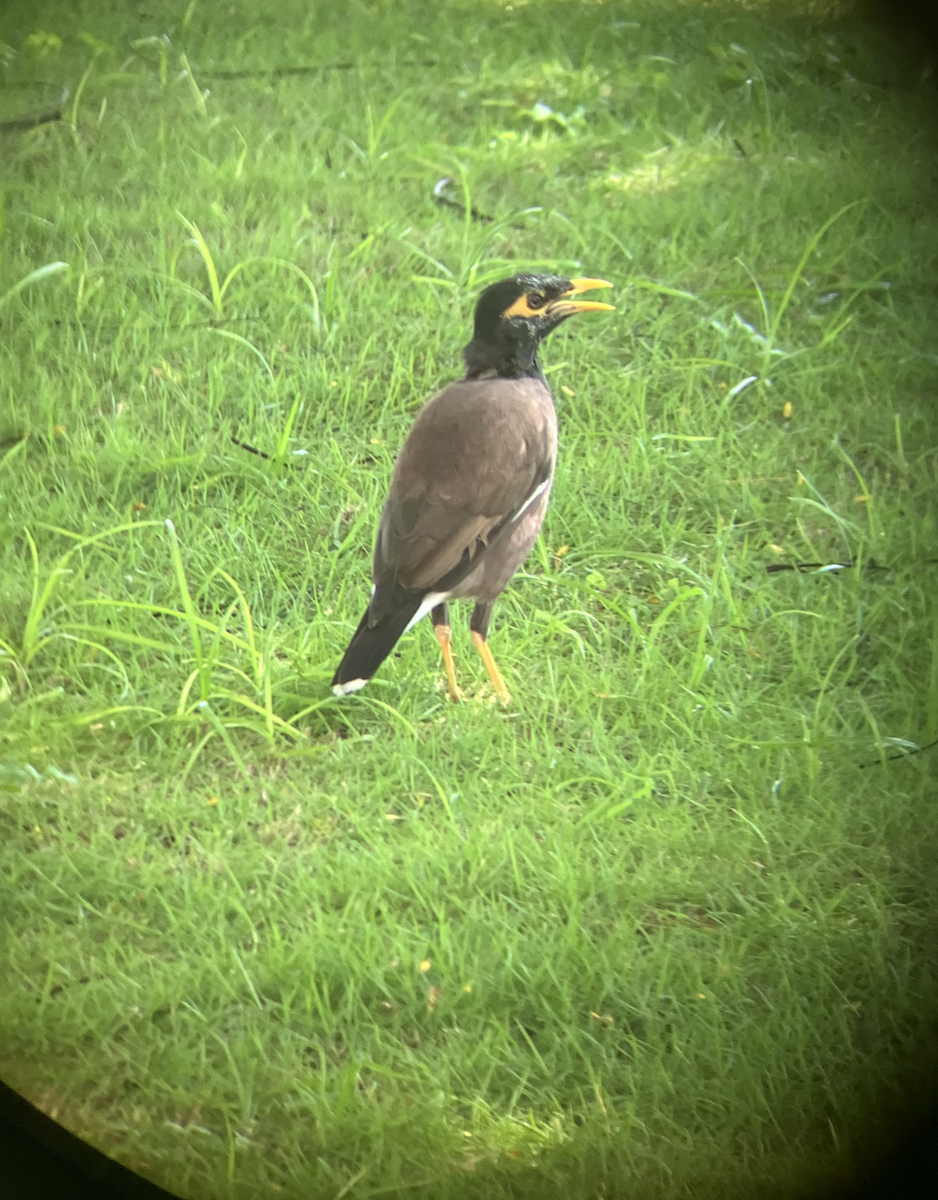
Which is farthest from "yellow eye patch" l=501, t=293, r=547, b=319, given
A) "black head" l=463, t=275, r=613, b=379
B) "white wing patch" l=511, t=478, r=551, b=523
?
"white wing patch" l=511, t=478, r=551, b=523

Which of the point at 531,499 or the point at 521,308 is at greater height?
the point at 521,308

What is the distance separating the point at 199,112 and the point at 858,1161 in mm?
1590

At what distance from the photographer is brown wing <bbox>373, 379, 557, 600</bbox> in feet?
5.00

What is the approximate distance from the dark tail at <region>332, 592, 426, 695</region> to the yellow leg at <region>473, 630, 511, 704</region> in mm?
91

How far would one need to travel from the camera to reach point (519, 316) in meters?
1.55

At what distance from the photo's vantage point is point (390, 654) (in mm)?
1433

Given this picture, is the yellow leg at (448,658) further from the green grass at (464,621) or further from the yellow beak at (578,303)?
the yellow beak at (578,303)

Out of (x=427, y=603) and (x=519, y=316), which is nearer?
(x=427, y=603)

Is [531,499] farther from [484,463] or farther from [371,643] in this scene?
[371,643]

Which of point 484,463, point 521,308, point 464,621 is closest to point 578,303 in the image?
point 521,308

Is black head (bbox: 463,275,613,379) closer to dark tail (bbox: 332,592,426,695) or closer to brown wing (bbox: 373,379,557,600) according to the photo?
brown wing (bbox: 373,379,557,600)

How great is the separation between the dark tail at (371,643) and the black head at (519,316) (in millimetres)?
352

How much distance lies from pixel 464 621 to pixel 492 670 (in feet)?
0.28

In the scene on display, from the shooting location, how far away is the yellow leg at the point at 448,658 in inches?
56.1
